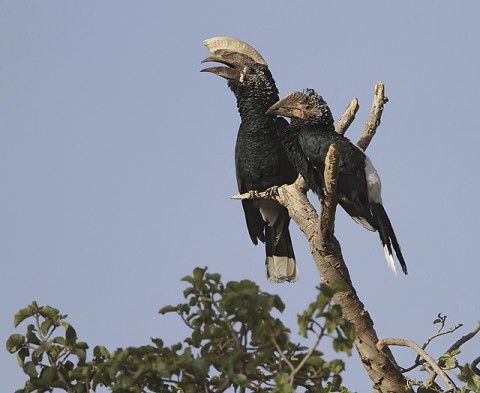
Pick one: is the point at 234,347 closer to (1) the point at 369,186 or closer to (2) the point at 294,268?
(1) the point at 369,186

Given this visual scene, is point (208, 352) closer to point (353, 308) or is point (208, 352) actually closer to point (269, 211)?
point (353, 308)

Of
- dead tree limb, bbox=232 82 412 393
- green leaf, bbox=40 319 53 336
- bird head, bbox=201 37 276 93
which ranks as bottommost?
green leaf, bbox=40 319 53 336

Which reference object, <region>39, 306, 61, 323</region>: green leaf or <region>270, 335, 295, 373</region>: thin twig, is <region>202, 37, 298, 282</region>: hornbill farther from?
<region>270, 335, 295, 373</region>: thin twig

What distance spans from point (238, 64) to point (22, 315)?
162 inches

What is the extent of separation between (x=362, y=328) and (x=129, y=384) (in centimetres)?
219

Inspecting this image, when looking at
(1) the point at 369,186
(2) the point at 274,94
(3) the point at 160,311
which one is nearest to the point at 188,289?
(3) the point at 160,311

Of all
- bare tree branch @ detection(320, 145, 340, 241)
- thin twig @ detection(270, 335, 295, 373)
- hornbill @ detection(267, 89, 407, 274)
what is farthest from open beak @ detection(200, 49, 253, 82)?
thin twig @ detection(270, 335, 295, 373)

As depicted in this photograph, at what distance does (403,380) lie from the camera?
5141 mm

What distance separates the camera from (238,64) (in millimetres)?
7277

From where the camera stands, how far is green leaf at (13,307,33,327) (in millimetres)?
3520

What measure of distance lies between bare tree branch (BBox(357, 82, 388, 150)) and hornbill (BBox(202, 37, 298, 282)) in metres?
0.94

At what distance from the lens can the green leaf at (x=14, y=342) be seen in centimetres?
351

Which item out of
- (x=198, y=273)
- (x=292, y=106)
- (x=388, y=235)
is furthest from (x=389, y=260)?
(x=198, y=273)

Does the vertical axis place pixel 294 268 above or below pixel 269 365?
above
